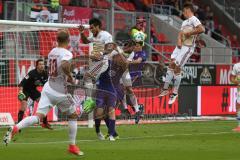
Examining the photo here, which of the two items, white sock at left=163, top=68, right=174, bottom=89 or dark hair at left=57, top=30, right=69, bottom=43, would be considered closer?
dark hair at left=57, top=30, right=69, bottom=43

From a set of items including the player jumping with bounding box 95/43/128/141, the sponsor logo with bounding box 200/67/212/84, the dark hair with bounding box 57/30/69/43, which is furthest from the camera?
the sponsor logo with bounding box 200/67/212/84

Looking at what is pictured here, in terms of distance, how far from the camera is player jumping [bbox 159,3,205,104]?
1972 centimetres

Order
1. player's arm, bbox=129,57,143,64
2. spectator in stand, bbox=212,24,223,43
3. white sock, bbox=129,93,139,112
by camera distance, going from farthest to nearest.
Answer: spectator in stand, bbox=212,24,223,43 → white sock, bbox=129,93,139,112 → player's arm, bbox=129,57,143,64

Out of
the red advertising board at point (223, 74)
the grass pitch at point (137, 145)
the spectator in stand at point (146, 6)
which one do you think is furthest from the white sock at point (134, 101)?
the spectator in stand at point (146, 6)

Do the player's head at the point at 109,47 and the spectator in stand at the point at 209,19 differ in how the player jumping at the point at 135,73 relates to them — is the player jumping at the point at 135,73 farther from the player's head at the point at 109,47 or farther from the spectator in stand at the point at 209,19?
the spectator in stand at the point at 209,19

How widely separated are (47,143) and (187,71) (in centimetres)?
1526

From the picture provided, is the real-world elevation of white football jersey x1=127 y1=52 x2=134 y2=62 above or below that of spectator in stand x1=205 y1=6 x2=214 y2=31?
below

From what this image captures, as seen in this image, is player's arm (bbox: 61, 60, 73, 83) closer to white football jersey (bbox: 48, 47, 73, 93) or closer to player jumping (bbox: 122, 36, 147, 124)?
white football jersey (bbox: 48, 47, 73, 93)

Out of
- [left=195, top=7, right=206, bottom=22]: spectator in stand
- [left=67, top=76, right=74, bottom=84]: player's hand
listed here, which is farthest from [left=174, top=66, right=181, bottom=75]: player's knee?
[left=195, top=7, right=206, bottom=22]: spectator in stand

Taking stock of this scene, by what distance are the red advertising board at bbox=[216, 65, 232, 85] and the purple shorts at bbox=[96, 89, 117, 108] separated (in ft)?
49.4

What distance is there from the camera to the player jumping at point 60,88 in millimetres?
14766

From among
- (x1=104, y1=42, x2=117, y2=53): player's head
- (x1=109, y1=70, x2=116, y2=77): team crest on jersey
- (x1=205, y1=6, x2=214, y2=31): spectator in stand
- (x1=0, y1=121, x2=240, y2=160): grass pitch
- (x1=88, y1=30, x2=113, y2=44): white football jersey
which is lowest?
(x1=0, y1=121, x2=240, y2=160): grass pitch

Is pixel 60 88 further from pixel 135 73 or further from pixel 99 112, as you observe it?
pixel 135 73

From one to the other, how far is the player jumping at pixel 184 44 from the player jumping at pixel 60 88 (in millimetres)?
5420
